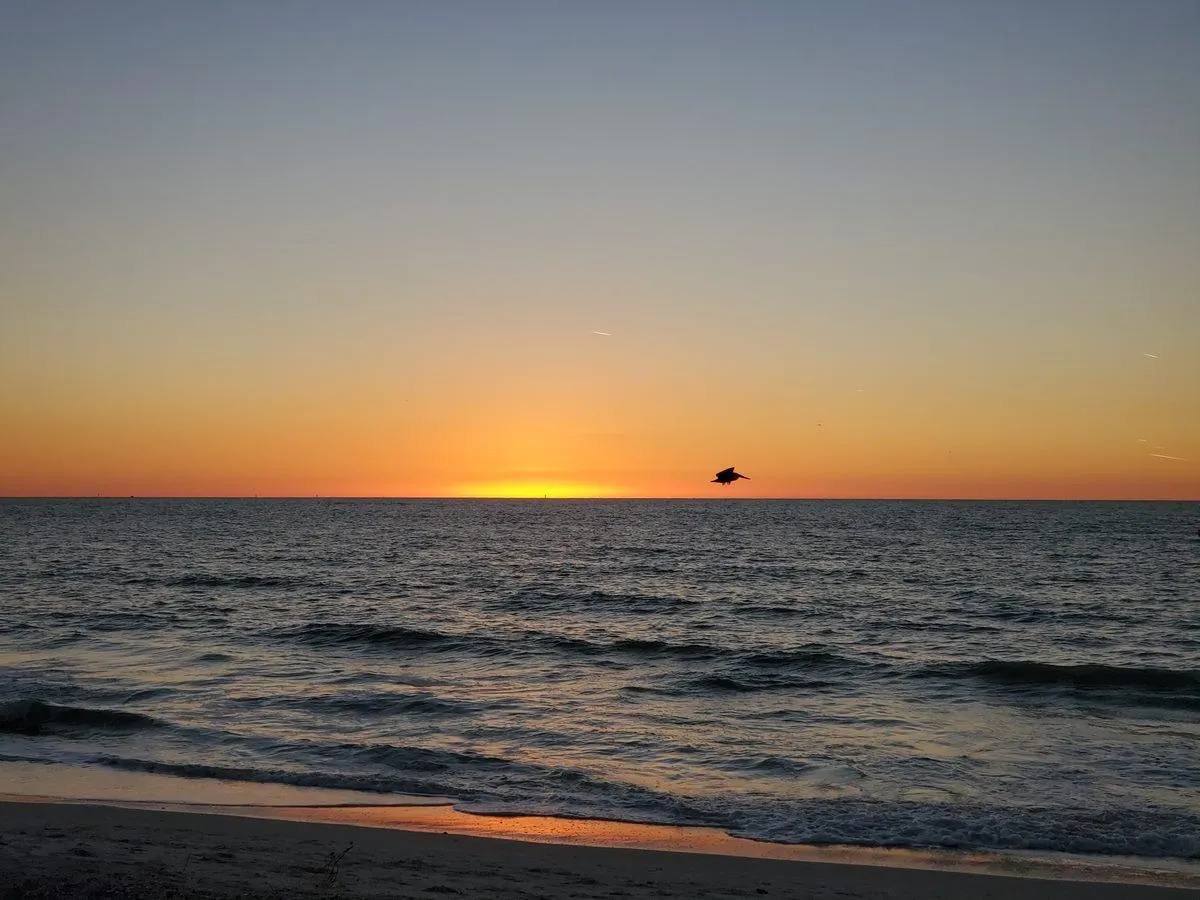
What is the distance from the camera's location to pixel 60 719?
→ 17297 millimetres

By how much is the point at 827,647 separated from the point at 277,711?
16299 mm

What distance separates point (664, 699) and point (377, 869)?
11431 mm

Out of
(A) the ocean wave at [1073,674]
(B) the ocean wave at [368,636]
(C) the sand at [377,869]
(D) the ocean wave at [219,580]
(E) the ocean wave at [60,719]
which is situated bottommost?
(D) the ocean wave at [219,580]

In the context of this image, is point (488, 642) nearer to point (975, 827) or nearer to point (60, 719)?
point (60, 719)

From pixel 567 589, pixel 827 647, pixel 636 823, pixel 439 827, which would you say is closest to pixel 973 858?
pixel 636 823

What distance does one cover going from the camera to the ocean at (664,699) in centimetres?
1326

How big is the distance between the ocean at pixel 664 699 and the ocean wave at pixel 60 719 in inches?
2.2

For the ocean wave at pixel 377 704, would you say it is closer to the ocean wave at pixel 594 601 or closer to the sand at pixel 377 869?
the sand at pixel 377 869

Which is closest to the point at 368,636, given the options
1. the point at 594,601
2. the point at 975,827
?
the point at 594,601

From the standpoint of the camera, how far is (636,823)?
40.4 feet

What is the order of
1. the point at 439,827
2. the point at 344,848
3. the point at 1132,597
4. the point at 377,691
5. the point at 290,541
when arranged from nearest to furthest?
1. the point at 344,848
2. the point at 439,827
3. the point at 377,691
4. the point at 1132,597
5. the point at 290,541

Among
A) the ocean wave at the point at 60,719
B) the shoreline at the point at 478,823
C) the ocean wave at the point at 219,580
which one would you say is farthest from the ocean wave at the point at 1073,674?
the ocean wave at the point at 219,580

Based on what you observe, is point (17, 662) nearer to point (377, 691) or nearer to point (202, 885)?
point (377, 691)

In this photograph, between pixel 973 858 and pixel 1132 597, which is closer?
pixel 973 858
